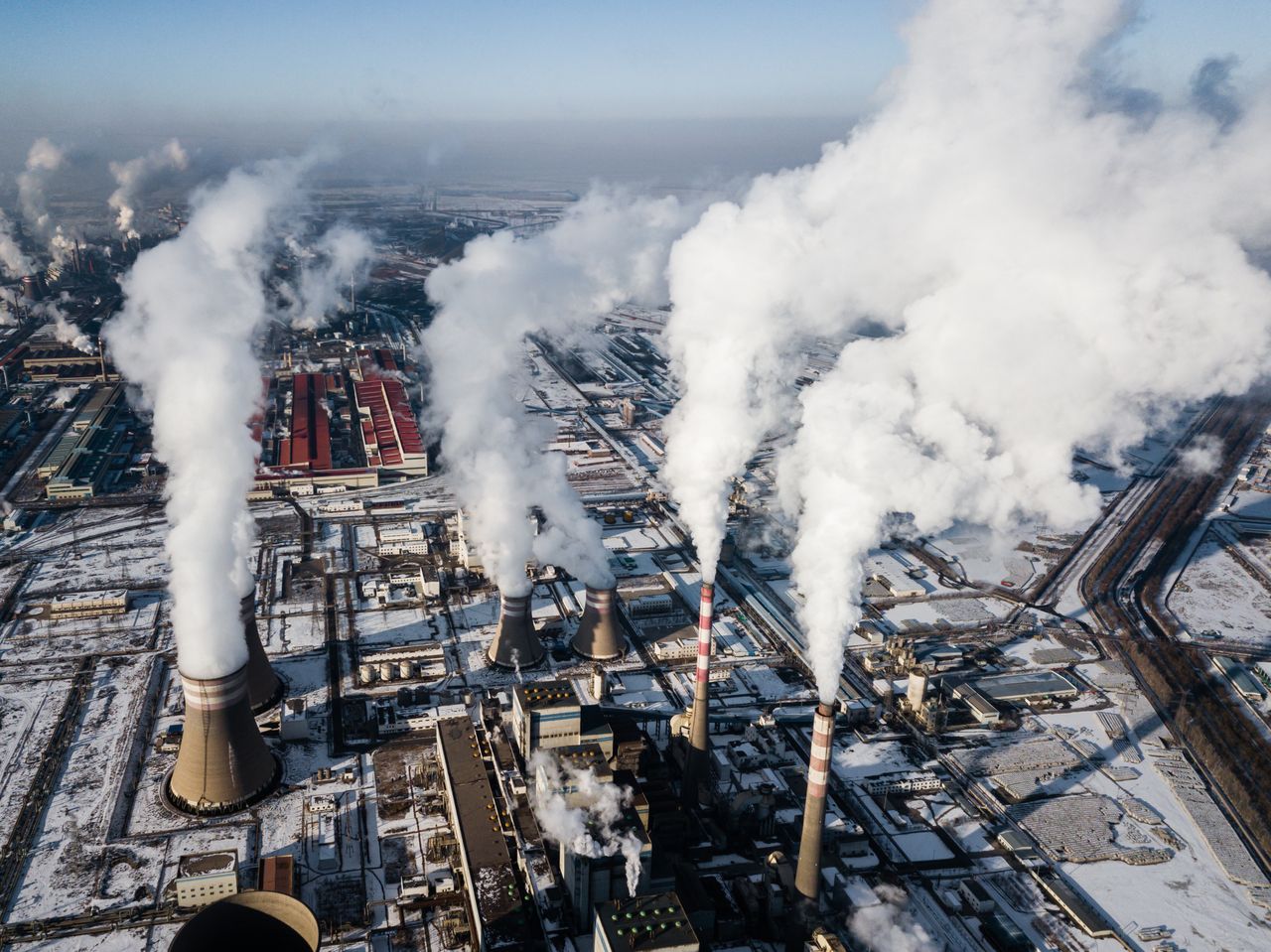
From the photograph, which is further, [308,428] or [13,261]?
[13,261]

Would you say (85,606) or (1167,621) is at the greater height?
(1167,621)

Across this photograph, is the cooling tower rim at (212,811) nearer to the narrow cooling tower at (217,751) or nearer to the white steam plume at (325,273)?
the narrow cooling tower at (217,751)

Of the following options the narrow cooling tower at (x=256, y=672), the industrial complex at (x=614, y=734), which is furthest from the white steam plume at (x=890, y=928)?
the narrow cooling tower at (x=256, y=672)

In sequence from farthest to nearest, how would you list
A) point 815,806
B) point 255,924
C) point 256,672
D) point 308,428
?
point 308,428 < point 256,672 < point 815,806 < point 255,924

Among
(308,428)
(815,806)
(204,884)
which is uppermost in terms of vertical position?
(815,806)

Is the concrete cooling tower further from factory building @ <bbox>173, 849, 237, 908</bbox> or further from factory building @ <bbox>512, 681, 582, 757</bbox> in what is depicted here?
factory building @ <bbox>512, 681, 582, 757</bbox>

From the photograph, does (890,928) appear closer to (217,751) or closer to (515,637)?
(515,637)

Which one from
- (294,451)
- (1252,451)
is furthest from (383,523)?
(1252,451)

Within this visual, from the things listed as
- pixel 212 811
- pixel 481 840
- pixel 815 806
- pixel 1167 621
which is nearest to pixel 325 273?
pixel 212 811
